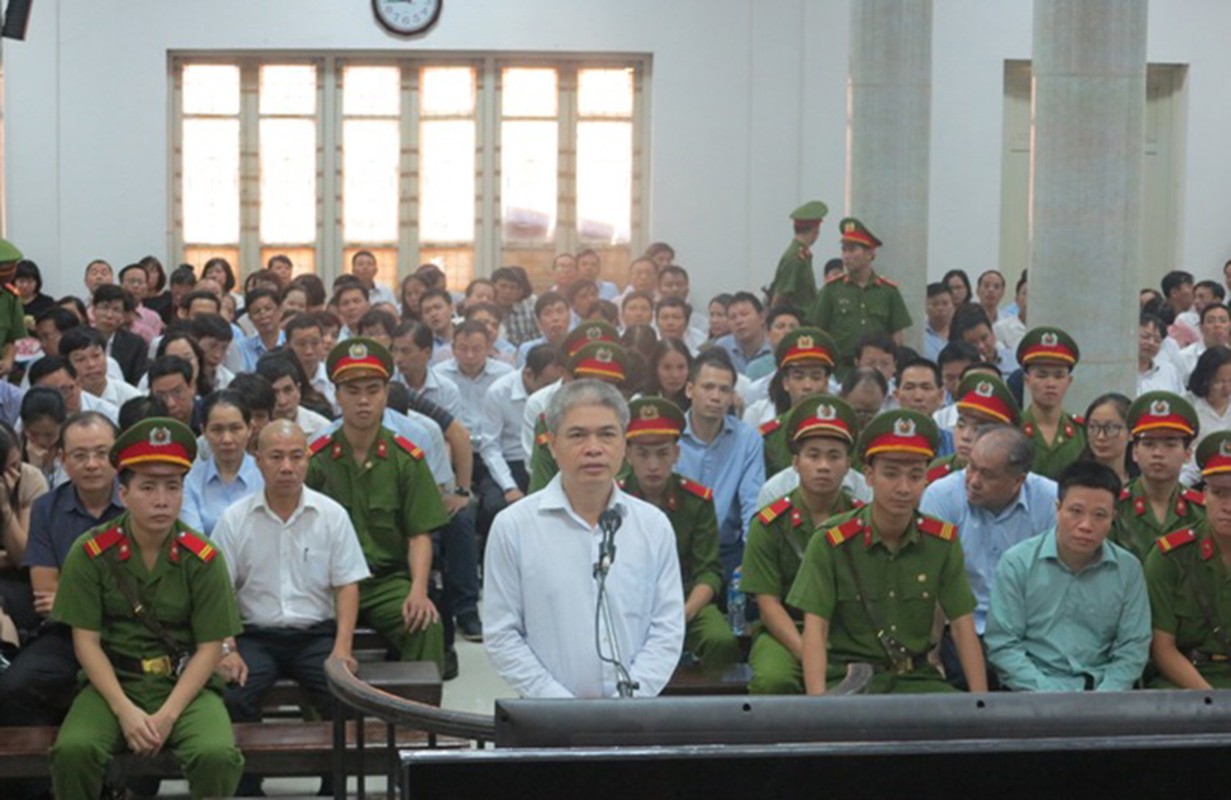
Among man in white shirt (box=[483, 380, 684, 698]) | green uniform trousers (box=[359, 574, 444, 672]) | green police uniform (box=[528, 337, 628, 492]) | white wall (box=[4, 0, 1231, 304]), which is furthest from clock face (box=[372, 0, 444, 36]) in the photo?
man in white shirt (box=[483, 380, 684, 698])

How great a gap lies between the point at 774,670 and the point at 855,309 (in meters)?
6.03

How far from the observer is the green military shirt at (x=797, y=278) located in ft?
43.1

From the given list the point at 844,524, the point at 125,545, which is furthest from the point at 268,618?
the point at 844,524

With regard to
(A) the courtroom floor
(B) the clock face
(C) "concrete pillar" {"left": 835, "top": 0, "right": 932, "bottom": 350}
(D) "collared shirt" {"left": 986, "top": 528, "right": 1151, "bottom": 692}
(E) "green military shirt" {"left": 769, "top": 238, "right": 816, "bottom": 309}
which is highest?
(B) the clock face

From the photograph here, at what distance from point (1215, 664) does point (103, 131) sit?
40.4 feet

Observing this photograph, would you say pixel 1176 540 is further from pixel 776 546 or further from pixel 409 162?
pixel 409 162

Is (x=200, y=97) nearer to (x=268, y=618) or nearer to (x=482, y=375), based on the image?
(x=482, y=375)

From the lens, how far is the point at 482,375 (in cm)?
1043

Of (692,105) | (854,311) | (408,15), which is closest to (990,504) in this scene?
(854,311)

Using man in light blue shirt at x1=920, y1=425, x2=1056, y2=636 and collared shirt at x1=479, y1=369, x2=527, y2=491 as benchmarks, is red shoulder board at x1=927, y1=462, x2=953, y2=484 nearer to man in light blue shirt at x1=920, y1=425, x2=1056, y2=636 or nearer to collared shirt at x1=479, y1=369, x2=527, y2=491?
man in light blue shirt at x1=920, y1=425, x2=1056, y2=636

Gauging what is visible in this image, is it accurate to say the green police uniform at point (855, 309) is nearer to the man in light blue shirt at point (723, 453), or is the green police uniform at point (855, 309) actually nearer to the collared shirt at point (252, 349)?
the collared shirt at point (252, 349)

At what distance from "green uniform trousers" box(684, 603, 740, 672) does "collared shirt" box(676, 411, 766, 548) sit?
1.01m

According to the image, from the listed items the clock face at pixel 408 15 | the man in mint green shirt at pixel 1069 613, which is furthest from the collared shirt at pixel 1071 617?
the clock face at pixel 408 15

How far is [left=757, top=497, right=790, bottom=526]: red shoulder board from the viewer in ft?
20.5
